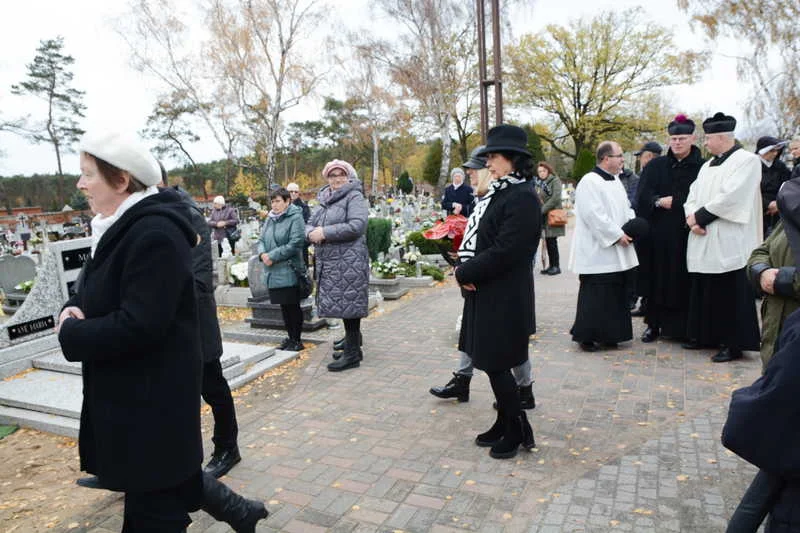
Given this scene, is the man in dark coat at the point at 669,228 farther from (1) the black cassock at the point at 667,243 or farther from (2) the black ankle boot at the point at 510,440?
(2) the black ankle boot at the point at 510,440

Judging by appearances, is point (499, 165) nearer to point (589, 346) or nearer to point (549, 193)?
point (589, 346)

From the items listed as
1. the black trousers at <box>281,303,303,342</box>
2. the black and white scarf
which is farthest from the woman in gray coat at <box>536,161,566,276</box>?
the black and white scarf

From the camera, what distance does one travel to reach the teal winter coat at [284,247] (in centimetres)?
592

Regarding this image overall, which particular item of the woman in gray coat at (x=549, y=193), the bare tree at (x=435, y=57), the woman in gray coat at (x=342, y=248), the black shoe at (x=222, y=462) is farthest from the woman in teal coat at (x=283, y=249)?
the bare tree at (x=435, y=57)

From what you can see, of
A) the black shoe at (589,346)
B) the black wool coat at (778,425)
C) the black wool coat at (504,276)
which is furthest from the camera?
the black shoe at (589,346)

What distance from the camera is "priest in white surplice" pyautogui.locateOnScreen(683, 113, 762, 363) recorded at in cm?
496

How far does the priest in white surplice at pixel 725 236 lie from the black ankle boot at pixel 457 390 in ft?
7.89

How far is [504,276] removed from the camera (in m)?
3.41

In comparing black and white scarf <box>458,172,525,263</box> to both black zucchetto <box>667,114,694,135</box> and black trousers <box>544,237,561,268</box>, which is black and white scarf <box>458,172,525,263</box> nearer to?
black zucchetto <box>667,114,694,135</box>

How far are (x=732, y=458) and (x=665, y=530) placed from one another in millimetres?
984

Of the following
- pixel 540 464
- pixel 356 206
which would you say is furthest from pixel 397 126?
pixel 540 464

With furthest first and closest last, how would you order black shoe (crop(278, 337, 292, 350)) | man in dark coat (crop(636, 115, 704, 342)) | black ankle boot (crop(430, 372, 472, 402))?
1. black shoe (crop(278, 337, 292, 350))
2. man in dark coat (crop(636, 115, 704, 342))
3. black ankle boot (crop(430, 372, 472, 402))

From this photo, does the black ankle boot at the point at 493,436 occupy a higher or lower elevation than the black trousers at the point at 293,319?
lower

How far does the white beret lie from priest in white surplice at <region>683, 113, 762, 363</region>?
4.76 m
